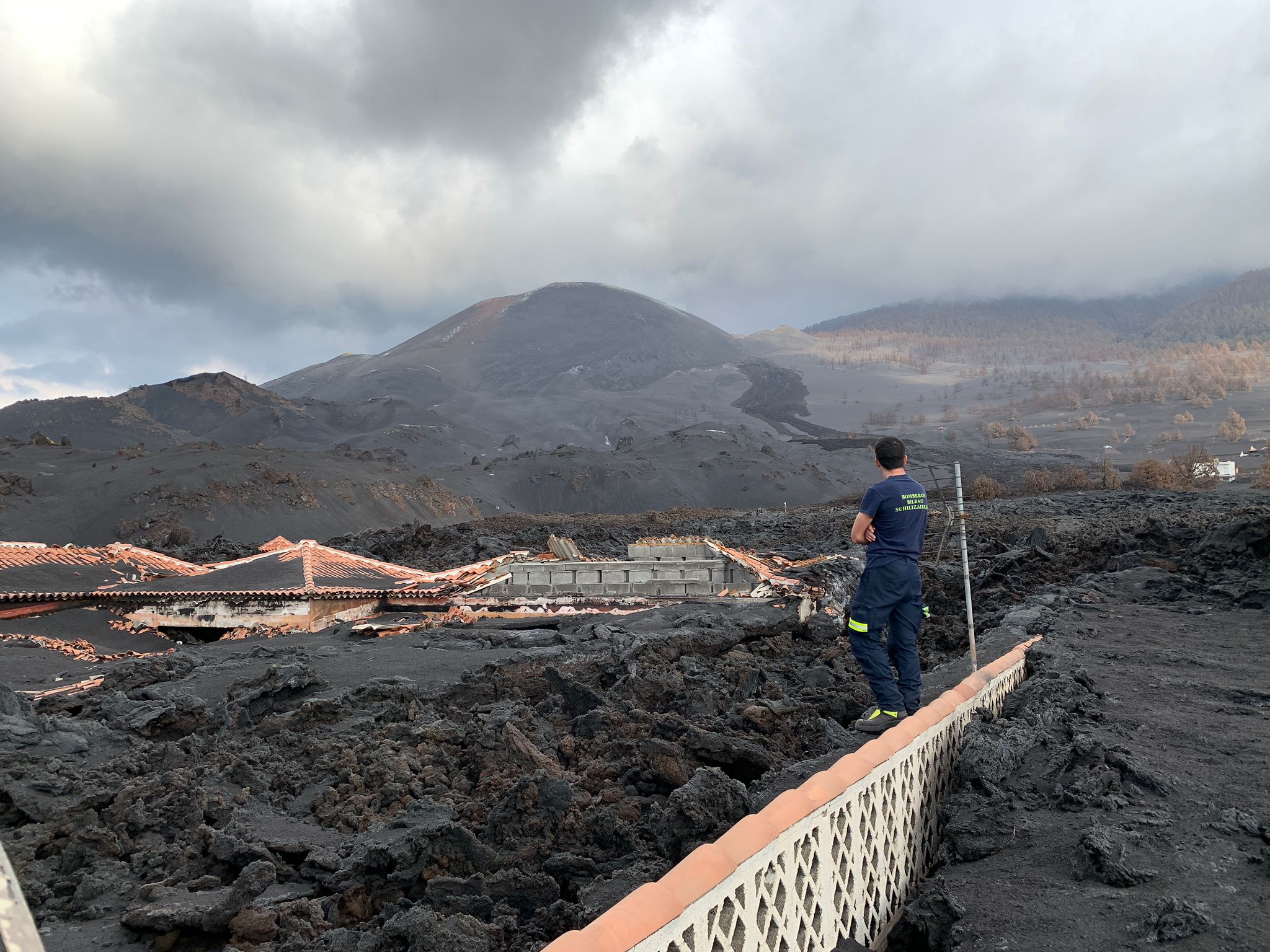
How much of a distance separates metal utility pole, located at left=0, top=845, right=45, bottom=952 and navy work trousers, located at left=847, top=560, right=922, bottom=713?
172 inches

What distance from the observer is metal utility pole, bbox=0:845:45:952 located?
102 cm

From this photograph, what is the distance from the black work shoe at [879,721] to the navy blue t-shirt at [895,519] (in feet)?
3.03

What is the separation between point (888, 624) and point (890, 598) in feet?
0.75

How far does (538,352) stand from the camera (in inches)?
6225

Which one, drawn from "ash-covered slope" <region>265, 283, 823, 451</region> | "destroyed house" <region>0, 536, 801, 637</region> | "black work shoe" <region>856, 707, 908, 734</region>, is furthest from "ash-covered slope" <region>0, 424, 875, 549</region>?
"ash-covered slope" <region>265, 283, 823, 451</region>

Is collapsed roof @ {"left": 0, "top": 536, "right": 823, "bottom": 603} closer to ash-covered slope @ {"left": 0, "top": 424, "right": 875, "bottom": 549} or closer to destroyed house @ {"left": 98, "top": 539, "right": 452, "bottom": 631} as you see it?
destroyed house @ {"left": 98, "top": 539, "right": 452, "bottom": 631}

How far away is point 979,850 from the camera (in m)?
3.59

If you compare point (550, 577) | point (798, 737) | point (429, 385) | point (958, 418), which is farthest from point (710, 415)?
point (798, 737)

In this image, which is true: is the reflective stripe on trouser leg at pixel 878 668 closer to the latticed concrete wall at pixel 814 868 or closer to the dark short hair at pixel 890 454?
the latticed concrete wall at pixel 814 868

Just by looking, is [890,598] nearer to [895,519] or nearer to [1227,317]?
[895,519]

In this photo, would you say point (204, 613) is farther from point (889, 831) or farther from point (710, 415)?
point (710, 415)

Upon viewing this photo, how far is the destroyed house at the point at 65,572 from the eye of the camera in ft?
35.9

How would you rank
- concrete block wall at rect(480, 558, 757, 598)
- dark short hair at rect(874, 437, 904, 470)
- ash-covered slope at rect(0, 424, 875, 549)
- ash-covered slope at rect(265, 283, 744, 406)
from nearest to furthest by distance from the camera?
dark short hair at rect(874, 437, 904, 470) → concrete block wall at rect(480, 558, 757, 598) → ash-covered slope at rect(0, 424, 875, 549) → ash-covered slope at rect(265, 283, 744, 406)

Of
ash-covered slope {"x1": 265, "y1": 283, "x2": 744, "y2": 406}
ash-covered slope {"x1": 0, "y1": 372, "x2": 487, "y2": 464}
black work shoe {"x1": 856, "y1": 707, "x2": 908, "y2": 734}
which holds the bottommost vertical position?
black work shoe {"x1": 856, "y1": 707, "x2": 908, "y2": 734}
